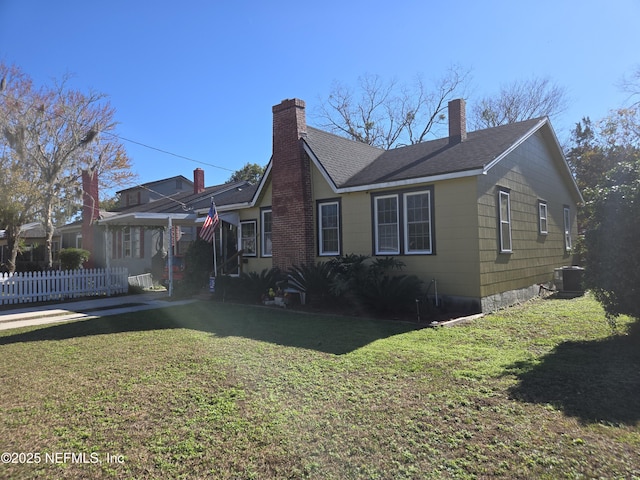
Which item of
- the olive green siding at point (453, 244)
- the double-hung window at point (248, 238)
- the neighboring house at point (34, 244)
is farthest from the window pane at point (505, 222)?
the neighboring house at point (34, 244)

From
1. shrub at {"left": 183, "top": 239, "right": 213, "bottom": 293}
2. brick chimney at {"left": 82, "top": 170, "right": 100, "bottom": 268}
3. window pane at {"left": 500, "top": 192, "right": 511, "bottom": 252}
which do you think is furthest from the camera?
brick chimney at {"left": 82, "top": 170, "right": 100, "bottom": 268}

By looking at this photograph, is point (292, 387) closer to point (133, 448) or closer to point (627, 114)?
point (133, 448)

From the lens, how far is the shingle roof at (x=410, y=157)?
10.3 meters

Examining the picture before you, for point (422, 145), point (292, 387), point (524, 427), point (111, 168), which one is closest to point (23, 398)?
point (292, 387)

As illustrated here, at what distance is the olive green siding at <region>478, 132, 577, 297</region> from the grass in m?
3.00

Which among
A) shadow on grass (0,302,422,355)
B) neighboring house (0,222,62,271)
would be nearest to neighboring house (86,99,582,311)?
shadow on grass (0,302,422,355)

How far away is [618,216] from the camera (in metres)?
6.37

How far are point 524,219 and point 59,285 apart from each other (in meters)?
15.1

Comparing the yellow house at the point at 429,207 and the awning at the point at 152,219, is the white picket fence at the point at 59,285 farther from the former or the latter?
the yellow house at the point at 429,207

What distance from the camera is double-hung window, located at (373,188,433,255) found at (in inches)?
412

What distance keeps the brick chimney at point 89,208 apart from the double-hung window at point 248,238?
11.6 meters

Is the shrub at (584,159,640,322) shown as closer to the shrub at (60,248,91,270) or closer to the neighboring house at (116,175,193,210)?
the shrub at (60,248,91,270)

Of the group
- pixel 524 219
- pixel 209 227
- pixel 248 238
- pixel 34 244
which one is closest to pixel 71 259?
pixel 248 238

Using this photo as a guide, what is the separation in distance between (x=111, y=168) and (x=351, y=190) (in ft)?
72.1
